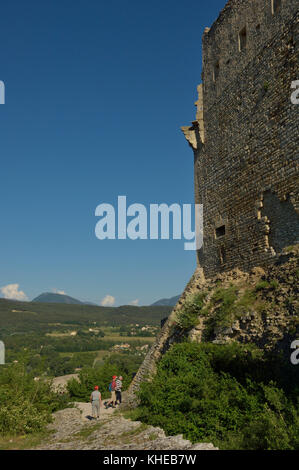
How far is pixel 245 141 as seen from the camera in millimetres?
11703

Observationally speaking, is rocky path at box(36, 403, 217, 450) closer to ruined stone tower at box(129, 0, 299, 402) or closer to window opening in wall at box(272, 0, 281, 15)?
ruined stone tower at box(129, 0, 299, 402)

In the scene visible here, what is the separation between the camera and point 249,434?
19.8 ft

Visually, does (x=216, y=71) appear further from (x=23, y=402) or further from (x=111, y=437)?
(x=23, y=402)

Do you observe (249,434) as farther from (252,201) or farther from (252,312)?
(252,201)

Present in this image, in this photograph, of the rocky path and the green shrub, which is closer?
the rocky path

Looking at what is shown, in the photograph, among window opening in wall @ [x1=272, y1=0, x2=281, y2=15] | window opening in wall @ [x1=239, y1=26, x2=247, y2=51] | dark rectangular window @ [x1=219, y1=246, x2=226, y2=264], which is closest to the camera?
window opening in wall @ [x1=272, y1=0, x2=281, y2=15]

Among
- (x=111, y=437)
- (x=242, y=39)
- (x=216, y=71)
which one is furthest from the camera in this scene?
(x=216, y=71)

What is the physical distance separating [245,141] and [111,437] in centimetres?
898

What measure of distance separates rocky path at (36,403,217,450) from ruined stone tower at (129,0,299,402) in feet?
9.37

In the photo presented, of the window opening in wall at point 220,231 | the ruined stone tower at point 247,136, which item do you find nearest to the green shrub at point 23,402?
the ruined stone tower at point 247,136

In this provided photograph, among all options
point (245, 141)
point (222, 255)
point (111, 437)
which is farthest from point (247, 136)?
point (111, 437)

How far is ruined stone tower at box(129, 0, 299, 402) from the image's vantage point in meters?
9.85

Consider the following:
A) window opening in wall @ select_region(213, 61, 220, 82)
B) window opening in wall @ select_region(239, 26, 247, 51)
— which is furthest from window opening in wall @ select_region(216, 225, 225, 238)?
window opening in wall @ select_region(239, 26, 247, 51)

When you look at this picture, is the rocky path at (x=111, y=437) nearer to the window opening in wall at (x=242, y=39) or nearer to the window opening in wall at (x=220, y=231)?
the window opening in wall at (x=220, y=231)
